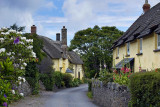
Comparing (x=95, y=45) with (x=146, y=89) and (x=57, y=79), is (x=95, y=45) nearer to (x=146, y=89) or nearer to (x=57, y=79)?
(x=57, y=79)

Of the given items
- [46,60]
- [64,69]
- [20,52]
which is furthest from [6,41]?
[64,69]

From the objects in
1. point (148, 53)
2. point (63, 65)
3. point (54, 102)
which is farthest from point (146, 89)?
point (63, 65)

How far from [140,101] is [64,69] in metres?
37.4

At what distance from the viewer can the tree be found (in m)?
33.6

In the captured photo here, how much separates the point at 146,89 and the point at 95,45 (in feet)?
97.0

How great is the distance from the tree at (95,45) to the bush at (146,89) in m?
23.8

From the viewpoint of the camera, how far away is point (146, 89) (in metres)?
8.24

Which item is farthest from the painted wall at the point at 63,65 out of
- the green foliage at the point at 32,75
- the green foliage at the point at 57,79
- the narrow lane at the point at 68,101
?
the narrow lane at the point at 68,101

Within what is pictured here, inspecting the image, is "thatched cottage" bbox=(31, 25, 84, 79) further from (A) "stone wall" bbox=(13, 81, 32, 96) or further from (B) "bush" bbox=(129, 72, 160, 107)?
(B) "bush" bbox=(129, 72, 160, 107)

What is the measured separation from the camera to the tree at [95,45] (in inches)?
1323

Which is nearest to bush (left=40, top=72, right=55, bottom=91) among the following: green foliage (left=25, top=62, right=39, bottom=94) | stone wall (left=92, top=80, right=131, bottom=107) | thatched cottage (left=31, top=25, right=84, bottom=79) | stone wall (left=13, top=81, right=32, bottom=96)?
thatched cottage (left=31, top=25, right=84, bottom=79)

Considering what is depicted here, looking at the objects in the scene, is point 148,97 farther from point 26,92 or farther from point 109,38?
point 109,38

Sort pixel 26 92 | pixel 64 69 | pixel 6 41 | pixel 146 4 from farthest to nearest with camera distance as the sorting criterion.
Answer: pixel 64 69 → pixel 146 4 → pixel 26 92 → pixel 6 41

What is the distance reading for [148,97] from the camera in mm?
8164
